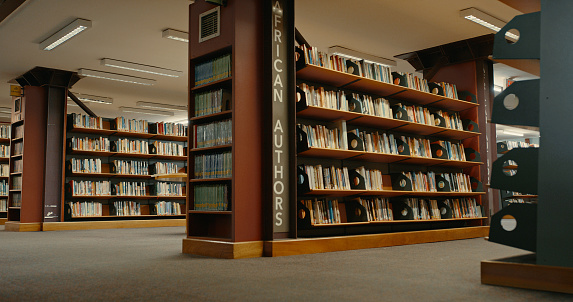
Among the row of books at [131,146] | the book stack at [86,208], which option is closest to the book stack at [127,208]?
the book stack at [86,208]

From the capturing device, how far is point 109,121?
11.0 meters

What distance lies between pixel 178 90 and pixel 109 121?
1683 mm

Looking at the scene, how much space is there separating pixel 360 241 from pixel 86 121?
7.25 m

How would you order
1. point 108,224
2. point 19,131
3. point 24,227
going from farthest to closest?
point 108,224
point 19,131
point 24,227

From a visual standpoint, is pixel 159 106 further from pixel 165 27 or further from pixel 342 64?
pixel 342 64

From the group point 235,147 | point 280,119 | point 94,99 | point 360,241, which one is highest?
point 94,99

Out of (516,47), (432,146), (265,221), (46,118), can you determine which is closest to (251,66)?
(265,221)

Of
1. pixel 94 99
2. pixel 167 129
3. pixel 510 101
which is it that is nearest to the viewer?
pixel 510 101

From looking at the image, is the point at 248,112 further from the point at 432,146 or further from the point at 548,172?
the point at 432,146

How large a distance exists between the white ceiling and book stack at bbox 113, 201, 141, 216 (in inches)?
121

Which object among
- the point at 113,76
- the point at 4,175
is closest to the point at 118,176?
the point at 113,76

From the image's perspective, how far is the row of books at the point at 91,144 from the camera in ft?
33.8

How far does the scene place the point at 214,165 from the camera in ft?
16.4

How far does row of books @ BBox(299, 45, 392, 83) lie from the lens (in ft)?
17.8
